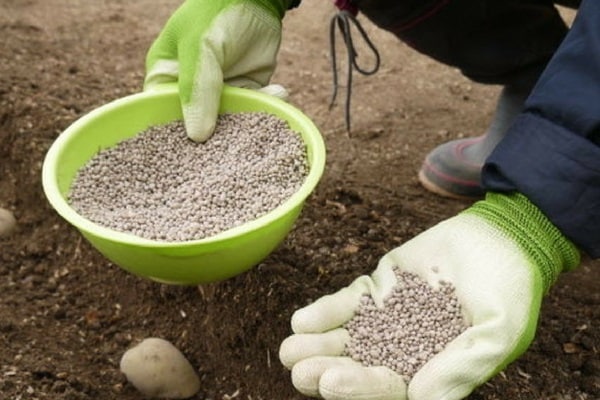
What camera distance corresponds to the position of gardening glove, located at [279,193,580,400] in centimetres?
104

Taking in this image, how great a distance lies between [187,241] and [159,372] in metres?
0.31

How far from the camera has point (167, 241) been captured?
44.1 inches

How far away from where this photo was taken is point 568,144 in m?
1.06

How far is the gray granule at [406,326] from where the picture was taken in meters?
1.10

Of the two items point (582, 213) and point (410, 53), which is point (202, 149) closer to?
point (582, 213)

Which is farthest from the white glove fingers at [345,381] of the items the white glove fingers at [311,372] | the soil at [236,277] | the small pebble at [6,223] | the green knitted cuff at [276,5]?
the small pebble at [6,223]

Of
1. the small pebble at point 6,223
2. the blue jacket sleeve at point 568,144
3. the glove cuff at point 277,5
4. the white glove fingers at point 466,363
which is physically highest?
the blue jacket sleeve at point 568,144

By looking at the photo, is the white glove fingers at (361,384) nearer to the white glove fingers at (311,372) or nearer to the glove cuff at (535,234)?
the white glove fingers at (311,372)

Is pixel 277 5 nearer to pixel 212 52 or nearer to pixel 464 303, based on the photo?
pixel 212 52

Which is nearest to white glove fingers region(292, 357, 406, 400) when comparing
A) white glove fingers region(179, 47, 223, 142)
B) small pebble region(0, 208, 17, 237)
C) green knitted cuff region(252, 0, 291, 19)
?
white glove fingers region(179, 47, 223, 142)

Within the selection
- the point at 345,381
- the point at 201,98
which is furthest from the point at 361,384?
the point at 201,98

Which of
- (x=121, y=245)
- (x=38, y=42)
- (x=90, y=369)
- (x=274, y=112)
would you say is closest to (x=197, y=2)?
(x=274, y=112)

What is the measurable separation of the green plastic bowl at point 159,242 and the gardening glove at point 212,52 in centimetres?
6

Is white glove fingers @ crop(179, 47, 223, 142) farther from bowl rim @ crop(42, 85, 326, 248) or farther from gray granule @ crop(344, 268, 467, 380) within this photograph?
gray granule @ crop(344, 268, 467, 380)
